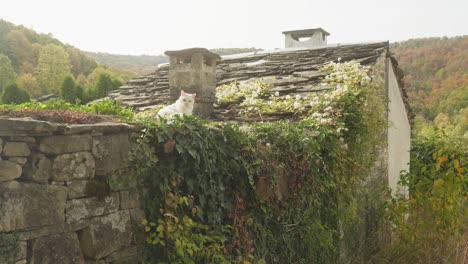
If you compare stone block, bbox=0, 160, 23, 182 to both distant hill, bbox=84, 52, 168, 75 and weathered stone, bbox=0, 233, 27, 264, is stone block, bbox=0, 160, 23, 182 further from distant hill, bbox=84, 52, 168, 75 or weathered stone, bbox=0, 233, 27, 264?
distant hill, bbox=84, 52, 168, 75

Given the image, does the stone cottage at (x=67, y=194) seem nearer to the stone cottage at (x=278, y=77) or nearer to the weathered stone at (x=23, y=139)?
the weathered stone at (x=23, y=139)

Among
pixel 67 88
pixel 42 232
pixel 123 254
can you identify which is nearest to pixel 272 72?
pixel 123 254

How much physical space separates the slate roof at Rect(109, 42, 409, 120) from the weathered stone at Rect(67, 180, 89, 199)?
4025mm

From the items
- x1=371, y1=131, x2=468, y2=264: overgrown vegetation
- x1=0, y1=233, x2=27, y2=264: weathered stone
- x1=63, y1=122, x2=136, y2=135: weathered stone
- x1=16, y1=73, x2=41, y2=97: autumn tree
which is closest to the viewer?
x1=0, y1=233, x2=27, y2=264: weathered stone

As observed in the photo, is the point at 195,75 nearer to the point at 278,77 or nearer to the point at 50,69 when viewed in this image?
the point at 278,77

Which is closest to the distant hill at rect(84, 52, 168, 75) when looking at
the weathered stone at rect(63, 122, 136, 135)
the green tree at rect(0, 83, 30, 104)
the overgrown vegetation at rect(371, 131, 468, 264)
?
the green tree at rect(0, 83, 30, 104)

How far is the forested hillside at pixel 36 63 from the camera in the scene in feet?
92.9

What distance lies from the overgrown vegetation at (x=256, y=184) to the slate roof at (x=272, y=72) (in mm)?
1254

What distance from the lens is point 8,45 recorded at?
1326 inches

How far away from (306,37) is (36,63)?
2607 cm

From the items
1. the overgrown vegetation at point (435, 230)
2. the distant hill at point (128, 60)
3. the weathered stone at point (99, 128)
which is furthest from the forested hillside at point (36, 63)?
the weathered stone at point (99, 128)

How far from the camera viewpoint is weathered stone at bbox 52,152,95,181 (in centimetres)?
261

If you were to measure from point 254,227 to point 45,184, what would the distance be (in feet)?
6.72

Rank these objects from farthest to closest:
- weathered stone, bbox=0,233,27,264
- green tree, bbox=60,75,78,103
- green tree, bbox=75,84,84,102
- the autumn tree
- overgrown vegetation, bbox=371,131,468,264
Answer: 1. the autumn tree
2. green tree, bbox=75,84,84,102
3. green tree, bbox=60,75,78,103
4. overgrown vegetation, bbox=371,131,468,264
5. weathered stone, bbox=0,233,27,264
